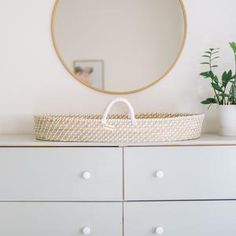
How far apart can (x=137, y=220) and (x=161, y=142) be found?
1.09ft

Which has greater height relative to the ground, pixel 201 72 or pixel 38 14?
pixel 38 14

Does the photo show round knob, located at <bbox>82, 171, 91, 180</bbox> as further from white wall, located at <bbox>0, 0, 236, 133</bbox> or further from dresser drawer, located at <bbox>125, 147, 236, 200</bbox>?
white wall, located at <bbox>0, 0, 236, 133</bbox>

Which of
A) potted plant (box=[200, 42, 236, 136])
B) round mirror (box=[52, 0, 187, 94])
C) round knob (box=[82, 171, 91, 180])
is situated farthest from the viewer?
round mirror (box=[52, 0, 187, 94])

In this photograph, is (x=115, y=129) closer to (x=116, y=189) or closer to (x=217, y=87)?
(x=116, y=189)

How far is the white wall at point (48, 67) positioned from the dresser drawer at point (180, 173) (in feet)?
1.64

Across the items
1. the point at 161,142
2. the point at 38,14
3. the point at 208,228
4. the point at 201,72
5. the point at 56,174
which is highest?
the point at 38,14

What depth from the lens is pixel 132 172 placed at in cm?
178

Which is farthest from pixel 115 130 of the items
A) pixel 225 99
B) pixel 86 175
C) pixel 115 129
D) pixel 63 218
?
pixel 225 99

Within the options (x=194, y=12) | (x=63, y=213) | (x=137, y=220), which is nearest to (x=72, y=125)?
(x=63, y=213)

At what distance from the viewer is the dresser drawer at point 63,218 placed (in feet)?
5.87

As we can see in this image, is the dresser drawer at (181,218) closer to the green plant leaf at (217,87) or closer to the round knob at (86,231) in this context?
the round knob at (86,231)

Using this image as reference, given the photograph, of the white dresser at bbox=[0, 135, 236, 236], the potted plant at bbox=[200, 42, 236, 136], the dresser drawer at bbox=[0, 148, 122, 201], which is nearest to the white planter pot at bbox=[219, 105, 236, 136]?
the potted plant at bbox=[200, 42, 236, 136]

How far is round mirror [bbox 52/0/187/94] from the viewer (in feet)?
7.29

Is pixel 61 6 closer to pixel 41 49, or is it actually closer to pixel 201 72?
pixel 41 49
